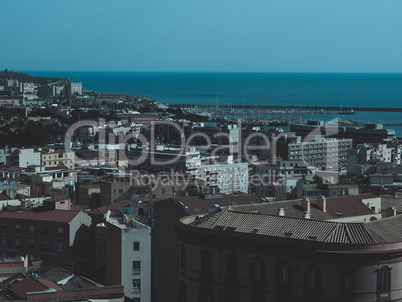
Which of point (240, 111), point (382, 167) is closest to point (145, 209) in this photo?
point (382, 167)

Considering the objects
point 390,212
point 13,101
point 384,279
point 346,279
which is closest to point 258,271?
point 346,279

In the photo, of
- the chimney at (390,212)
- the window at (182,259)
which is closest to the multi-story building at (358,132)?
the chimney at (390,212)

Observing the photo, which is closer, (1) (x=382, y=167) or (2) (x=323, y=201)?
(2) (x=323, y=201)

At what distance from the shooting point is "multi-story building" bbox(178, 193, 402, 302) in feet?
43.7

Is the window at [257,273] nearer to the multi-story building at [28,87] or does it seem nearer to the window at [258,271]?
the window at [258,271]

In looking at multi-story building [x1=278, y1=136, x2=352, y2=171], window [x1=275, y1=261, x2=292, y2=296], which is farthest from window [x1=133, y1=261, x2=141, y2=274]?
multi-story building [x1=278, y1=136, x2=352, y2=171]

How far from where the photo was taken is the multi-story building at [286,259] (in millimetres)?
13305

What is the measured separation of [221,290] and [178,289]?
152 cm

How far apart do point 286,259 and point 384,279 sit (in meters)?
1.47

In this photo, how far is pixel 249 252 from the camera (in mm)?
14078

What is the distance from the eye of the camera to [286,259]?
13680mm

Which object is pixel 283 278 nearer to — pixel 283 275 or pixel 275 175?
pixel 283 275

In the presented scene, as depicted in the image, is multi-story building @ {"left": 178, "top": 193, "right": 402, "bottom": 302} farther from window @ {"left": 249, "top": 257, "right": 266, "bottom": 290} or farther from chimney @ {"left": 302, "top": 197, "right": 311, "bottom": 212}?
chimney @ {"left": 302, "top": 197, "right": 311, "bottom": 212}

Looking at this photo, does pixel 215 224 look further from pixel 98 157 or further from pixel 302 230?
pixel 98 157
